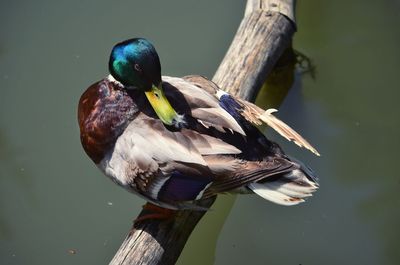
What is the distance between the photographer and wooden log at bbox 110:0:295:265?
2730 mm

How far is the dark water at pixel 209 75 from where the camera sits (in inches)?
144

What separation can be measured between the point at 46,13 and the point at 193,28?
3.63 feet

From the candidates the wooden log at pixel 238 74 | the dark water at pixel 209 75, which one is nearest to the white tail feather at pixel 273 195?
the wooden log at pixel 238 74

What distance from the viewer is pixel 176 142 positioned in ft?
8.75

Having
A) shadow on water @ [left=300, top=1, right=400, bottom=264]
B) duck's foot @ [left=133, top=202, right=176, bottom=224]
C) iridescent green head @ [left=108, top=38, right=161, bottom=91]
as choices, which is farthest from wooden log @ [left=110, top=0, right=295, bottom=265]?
shadow on water @ [left=300, top=1, right=400, bottom=264]

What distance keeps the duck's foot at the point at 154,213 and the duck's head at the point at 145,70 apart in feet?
1.51

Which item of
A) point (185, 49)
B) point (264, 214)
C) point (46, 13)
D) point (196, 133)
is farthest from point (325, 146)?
point (46, 13)

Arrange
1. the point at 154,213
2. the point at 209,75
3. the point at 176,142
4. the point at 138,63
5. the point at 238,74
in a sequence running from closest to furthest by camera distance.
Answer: the point at 176,142 < the point at 138,63 < the point at 154,213 < the point at 238,74 < the point at 209,75

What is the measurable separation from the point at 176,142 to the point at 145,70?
366 mm

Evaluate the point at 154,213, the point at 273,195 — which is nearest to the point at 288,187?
the point at 273,195

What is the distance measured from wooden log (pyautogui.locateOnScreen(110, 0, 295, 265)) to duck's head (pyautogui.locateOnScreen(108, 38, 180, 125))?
1.68 ft

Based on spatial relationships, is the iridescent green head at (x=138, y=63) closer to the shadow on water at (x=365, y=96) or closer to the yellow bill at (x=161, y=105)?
the yellow bill at (x=161, y=105)

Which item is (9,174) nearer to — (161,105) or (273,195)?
(161,105)

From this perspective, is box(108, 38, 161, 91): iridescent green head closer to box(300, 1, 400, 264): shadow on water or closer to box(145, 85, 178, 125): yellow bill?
box(145, 85, 178, 125): yellow bill
